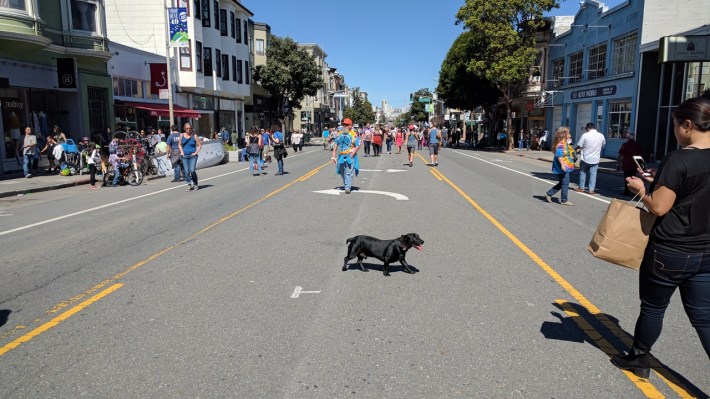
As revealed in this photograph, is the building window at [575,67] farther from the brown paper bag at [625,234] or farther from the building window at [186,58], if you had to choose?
the brown paper bag at [625,234]

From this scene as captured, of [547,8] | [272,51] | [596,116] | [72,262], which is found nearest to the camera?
[72,262]

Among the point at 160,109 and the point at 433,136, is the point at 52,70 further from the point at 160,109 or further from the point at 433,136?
the point at 433,136

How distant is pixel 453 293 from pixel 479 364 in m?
1.66

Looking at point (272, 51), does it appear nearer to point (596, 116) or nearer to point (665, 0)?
point (596, 116)

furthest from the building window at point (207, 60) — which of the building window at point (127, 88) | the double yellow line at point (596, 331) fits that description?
the double yellow line at point (596, 331)

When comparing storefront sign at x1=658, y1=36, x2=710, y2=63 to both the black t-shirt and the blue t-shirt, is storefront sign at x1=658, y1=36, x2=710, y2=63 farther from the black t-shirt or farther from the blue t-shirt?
the black t-shirt

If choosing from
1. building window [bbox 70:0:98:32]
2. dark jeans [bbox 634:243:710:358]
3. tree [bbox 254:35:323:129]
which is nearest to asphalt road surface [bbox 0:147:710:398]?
dark jeans [bbox 634:243:710:358]

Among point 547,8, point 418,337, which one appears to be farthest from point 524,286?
point 547,8

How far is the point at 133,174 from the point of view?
57.6 ft

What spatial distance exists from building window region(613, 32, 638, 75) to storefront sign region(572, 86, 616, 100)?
39.8 inches

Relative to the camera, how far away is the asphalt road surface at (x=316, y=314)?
3688 mm

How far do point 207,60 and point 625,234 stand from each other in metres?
36.2

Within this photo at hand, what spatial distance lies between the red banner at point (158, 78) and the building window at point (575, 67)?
27232mm

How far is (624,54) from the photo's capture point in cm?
3036
